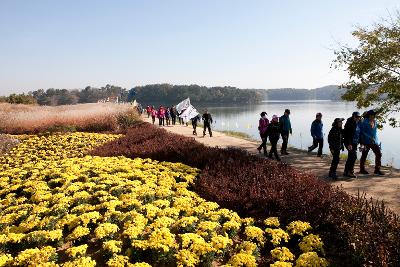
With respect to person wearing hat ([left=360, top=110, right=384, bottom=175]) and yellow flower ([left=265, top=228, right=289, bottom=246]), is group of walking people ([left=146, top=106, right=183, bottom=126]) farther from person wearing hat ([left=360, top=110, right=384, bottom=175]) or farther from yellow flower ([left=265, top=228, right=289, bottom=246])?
yellow flower ([left=265, top=228, right=289, bottom=246])

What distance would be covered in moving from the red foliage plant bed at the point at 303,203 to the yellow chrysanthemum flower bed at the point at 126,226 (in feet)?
1.47

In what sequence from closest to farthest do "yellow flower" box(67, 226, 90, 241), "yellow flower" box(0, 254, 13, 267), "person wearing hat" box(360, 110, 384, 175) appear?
"yellow flower" box(0, 254, 13, 267)
"yellow flower" box(67, 226, 90, 241)
"person wearing hat" box(360, 110, 384, 175)

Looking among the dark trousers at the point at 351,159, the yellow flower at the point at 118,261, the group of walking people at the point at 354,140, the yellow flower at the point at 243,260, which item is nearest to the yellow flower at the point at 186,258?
the yellow flower at the point at 243,260

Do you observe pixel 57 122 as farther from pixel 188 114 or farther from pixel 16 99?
pixel 16 99

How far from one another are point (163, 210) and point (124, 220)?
938 millimetres

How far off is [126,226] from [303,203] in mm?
4079

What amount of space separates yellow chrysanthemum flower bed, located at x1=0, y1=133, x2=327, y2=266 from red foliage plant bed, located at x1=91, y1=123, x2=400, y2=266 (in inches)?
17.7

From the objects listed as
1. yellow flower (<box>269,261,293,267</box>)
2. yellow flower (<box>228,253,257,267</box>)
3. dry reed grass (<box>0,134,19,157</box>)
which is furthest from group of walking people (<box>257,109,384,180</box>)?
dry reed grass (<box>0,134,19,157</box>)

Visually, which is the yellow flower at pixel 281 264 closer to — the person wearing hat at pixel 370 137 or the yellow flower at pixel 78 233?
the yellow flower at pixel 78 233

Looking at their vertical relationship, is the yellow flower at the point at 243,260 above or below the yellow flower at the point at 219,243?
below

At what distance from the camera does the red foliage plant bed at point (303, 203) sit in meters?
6.39

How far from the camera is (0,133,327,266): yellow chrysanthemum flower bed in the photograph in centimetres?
675

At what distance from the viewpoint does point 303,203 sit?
8523mm

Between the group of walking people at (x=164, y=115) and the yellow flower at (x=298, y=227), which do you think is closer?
the yellow flower at (x=298, y=227)
